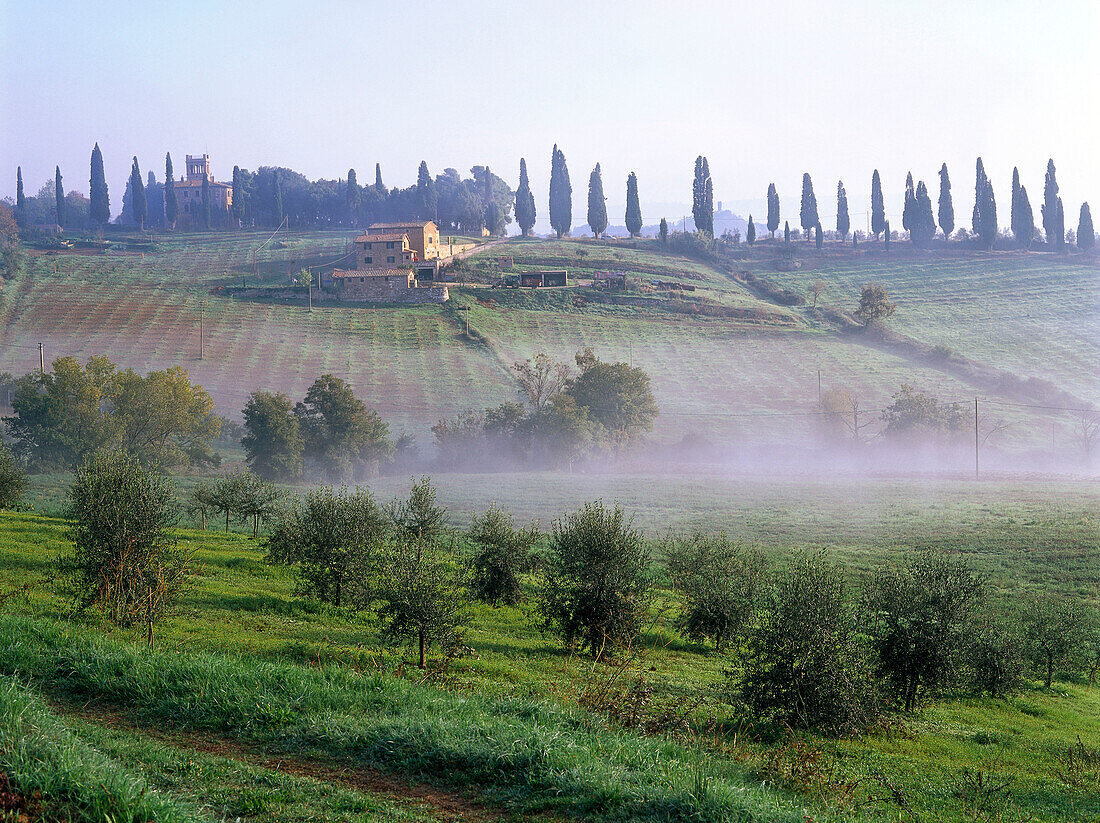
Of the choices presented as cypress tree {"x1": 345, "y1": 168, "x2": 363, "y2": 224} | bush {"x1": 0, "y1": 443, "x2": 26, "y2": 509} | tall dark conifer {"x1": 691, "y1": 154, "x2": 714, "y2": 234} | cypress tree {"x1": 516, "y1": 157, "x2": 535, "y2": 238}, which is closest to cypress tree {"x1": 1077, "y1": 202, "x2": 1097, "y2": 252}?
tall dark conifer {"x1": 691, "y1": 154, "x2": 714, "y2": 234}

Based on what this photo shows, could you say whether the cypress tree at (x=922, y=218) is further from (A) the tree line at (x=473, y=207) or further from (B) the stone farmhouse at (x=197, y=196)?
(B) the stone farmhouse at (x=197, y=196)

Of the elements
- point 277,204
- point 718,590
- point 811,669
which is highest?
point 277,204

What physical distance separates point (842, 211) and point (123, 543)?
149 m

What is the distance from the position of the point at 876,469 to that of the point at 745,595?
178ft

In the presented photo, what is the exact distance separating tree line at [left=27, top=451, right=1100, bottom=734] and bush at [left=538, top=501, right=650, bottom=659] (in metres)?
0.04

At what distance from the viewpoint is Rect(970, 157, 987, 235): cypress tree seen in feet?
443

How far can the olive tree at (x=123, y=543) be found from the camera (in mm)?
16500

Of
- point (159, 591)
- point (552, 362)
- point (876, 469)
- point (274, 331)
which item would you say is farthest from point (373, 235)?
point (159, 591)

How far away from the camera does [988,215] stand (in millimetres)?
137875

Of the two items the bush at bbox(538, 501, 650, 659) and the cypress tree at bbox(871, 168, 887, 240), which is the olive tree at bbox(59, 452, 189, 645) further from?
the cypress tree at bbox(871, 168, 887, 240)

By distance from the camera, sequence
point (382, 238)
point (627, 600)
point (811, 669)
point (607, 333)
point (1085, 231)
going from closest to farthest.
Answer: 1. point (811, 669)
2. point (627, 600)
3. point (607, 333)
4. point (382, 238)
5. point (1085, 231)

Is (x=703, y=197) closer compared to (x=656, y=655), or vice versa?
(x=656, y=655)

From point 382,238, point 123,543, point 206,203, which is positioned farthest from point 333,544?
point 206,203

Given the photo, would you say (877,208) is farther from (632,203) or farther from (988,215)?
(632,203)
